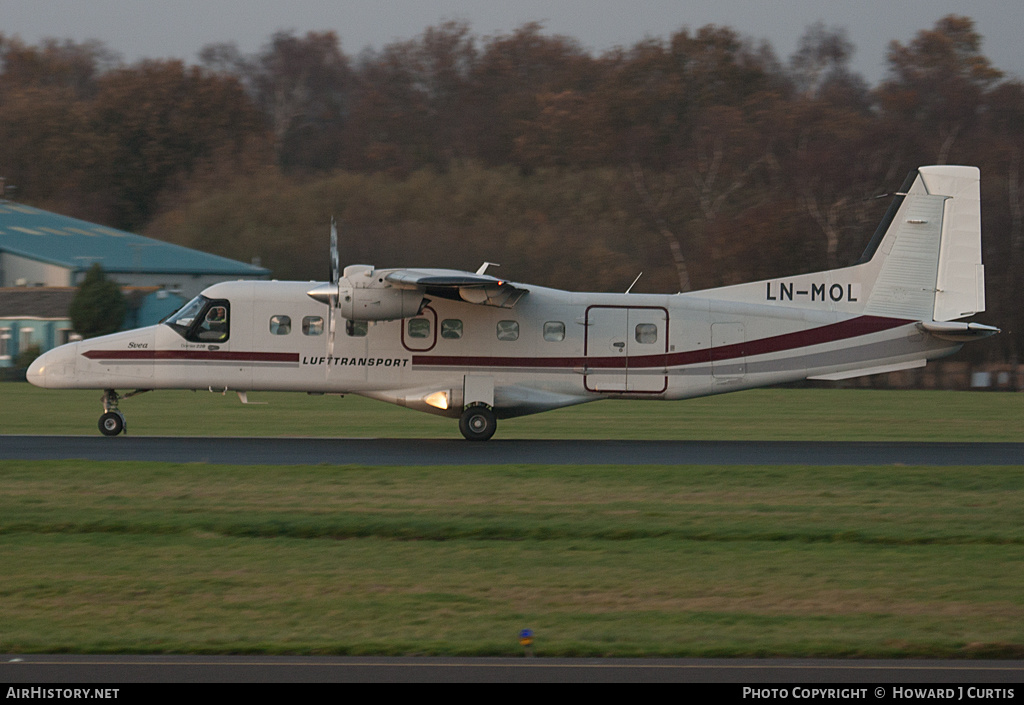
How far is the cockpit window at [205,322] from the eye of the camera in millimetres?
19828

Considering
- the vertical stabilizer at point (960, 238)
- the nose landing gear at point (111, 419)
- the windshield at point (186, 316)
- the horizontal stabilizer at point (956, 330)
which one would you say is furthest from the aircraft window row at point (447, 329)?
the vertical stabilizer at point (960, 238)

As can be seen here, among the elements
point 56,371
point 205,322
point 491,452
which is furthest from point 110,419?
point 491,452

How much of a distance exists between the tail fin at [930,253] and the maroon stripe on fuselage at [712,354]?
1.26 feet

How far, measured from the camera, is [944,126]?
5512 centimetres

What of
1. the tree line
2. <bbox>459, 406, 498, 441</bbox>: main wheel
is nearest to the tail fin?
<bbox>459, 406, 498, 441</bbox>: main wheel

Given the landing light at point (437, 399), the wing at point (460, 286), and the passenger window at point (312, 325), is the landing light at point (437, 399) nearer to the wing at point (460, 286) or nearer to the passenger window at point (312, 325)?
the wing at point (460, 286)

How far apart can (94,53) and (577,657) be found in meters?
89.3

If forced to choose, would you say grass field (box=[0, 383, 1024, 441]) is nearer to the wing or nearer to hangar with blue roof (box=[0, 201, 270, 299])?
the wing

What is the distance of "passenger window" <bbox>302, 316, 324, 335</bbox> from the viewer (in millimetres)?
19828

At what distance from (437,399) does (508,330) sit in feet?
5.78

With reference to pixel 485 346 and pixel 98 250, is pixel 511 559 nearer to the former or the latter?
pixel 485 346

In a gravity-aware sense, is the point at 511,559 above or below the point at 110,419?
below

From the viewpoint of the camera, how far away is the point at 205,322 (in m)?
19.9
